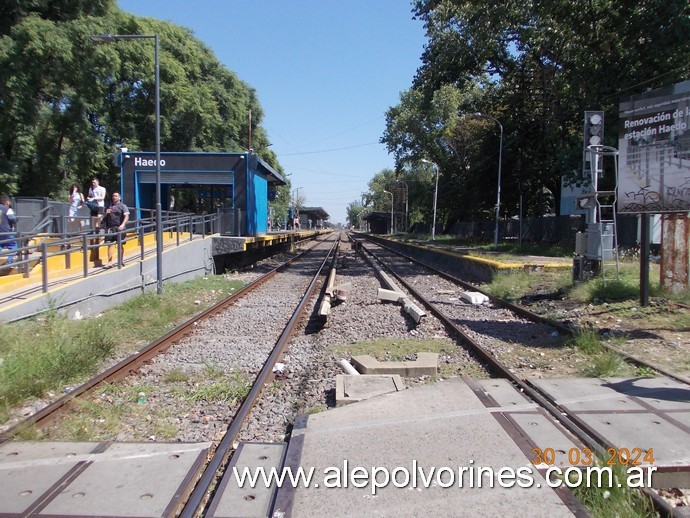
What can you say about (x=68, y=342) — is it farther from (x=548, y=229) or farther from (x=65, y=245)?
(x=548, y=229)

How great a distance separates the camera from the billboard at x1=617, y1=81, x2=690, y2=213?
9445mm

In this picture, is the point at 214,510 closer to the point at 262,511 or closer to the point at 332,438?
the point at 262,511

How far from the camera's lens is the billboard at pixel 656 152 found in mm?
9445

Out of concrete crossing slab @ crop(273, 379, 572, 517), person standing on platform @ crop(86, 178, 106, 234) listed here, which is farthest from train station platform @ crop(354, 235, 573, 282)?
concrete crossing slab @ crop(273, 379, 572, 517)

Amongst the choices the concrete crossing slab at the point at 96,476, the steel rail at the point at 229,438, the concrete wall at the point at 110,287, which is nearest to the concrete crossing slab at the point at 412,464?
the steel rail at the point at 229,438

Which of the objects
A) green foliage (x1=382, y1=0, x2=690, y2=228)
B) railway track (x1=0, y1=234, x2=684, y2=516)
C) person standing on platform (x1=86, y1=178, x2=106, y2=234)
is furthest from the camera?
green foliage (x1=382, y1=0, x2=690, y2=228)

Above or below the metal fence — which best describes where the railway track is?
below

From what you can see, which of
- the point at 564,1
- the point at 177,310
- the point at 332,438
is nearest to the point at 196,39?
the point at 564,1

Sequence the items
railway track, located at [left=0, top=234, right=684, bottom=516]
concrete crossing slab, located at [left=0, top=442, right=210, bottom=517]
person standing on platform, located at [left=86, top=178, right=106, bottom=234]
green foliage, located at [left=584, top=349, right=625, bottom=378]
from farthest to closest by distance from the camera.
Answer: person standing on platform, located at [left=86, top=178, right=106, bottom=234] → green foliage, located at [left=584, top=349, right=625, bottom=378] → railway track, located at [left=0, top=234, right=684, bottom=516] → concrete crossing slab, located at [left=0, top=442, right=210, bottom=517]

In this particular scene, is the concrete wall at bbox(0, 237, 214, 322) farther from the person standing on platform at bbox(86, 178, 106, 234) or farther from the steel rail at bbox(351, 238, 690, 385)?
the steel rail at bbox(351, 238, 690, 385)

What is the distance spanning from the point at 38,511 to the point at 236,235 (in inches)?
717

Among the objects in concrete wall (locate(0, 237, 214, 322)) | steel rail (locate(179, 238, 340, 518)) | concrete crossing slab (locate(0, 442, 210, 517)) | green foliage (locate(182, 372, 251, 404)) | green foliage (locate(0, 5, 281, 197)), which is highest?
Result: green foliage (locate(0, 5, 281, 197))

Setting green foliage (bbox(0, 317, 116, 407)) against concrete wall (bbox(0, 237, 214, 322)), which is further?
concrete wall (bbox(0, 237, 214, 322))

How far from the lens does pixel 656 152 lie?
9992mm
